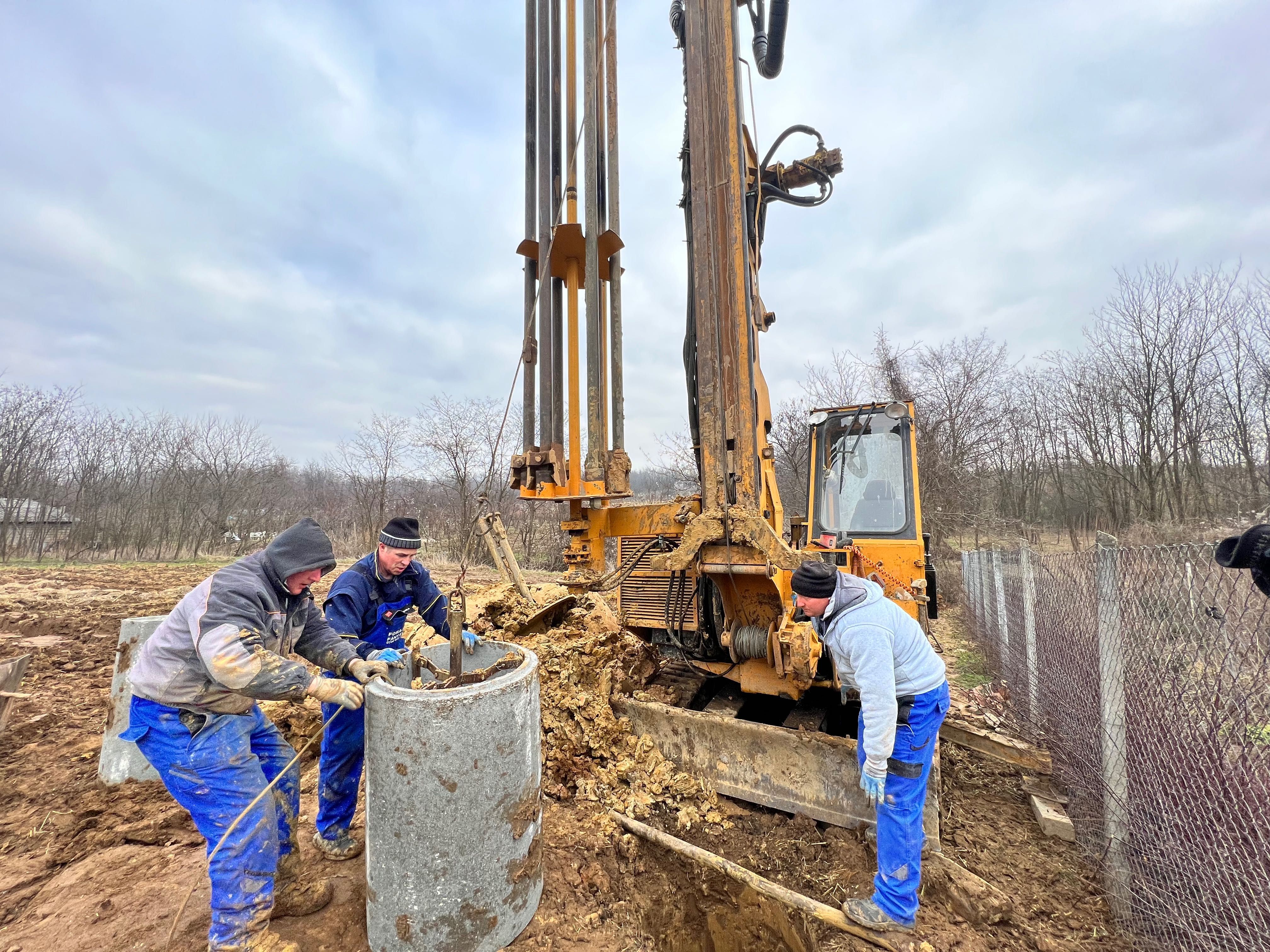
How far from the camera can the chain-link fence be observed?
6.66ft

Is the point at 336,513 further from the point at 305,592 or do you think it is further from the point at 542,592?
the point at 305,592

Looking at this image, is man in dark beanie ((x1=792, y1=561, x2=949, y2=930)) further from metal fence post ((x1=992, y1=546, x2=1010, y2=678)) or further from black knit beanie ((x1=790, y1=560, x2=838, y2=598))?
metal fence post ((x1=992, y1=546, x2=1010, y2=678))

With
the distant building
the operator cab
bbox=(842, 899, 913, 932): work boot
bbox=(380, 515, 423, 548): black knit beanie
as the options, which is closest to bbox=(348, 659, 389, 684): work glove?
bbox=(380, 515, 423, 548): black knit beanie

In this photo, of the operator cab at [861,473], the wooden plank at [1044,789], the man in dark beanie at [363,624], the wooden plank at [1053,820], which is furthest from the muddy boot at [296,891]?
the wooden plank at [1044,789]

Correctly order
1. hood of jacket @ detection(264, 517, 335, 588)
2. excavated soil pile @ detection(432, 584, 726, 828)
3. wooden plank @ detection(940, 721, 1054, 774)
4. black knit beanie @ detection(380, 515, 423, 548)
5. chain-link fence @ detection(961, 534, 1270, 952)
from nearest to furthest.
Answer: chain-link fence @ detection(961, 534, 1270, 952) < hood of jacket @ detection(264, 517, 335, 588) < black knit beanie @ detection(380, 515, 423, 548) < excavated soil pile @ detection(432, 584, 726, 828) < wooden plank @ detection(940, 721, 1054, 774)

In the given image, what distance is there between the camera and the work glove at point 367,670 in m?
2.66

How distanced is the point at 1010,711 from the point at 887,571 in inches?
78.0

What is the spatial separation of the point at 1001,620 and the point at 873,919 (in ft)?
16.2

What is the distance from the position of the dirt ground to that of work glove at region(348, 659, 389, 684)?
107cm

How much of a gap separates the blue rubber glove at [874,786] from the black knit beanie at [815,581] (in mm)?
865

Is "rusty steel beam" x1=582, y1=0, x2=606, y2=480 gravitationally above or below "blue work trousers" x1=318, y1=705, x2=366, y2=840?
above

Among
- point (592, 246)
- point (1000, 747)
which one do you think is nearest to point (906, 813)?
point (1000, 747)

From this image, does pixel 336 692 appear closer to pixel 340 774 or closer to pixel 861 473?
pixel 340 774

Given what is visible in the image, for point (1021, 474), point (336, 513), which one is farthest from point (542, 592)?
point (1021, 474)
